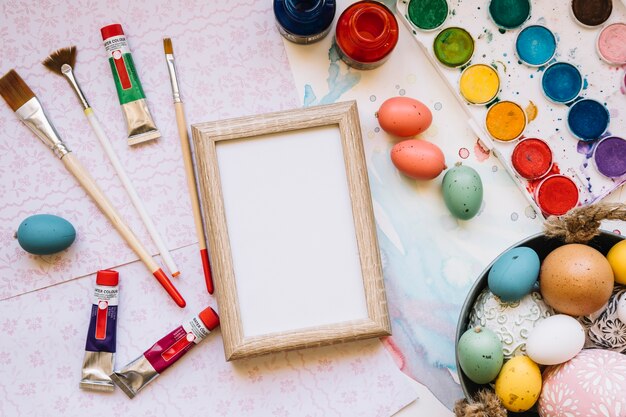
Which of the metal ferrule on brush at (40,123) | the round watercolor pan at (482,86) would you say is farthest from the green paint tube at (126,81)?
the round watercolor pan at (482,86)

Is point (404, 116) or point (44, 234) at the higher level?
point (404, 116)

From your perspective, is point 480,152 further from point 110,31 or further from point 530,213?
point 110,31

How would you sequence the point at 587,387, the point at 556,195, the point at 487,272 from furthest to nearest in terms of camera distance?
the point at 556,195
the point at 487,272
the point at 587,387

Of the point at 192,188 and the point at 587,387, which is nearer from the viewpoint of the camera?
the point at 587,387

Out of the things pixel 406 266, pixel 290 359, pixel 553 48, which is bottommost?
pixel 290 359

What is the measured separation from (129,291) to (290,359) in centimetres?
26

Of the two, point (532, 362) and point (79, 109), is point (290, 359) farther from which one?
point (79, 109)

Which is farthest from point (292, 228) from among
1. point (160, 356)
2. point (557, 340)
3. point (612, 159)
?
point (612, 159)

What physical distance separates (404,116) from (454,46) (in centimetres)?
14

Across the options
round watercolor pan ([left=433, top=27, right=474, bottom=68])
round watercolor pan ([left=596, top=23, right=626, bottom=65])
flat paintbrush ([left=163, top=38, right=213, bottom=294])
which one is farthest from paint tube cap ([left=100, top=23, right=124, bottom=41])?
round watercolor pan ([left=596, top=23, right=626, bottom=65])

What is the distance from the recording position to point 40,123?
0.89m

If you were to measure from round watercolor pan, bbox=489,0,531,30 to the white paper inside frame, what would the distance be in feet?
Answer: 0.95

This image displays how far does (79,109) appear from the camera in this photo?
0.90 m

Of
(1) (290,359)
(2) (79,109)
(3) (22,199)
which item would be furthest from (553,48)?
(3) (22,199)
